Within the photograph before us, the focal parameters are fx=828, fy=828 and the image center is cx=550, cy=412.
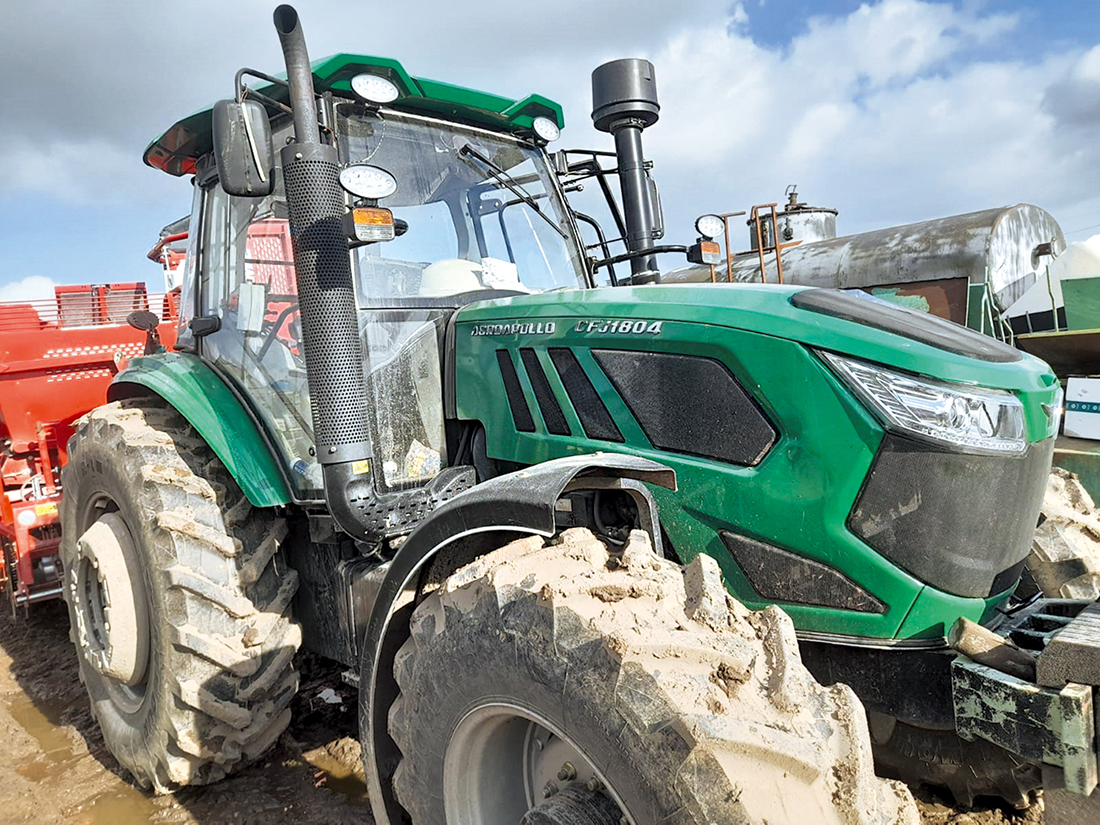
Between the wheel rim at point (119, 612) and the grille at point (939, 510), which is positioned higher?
the grille at point (939, 510)

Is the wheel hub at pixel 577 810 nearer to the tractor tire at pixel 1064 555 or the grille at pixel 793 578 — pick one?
the grille at pixel 793 578

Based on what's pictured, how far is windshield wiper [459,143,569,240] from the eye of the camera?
3.24 meters

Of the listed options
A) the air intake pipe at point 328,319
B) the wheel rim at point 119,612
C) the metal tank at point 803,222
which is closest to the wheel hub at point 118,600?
the wheel rim at point 119,612

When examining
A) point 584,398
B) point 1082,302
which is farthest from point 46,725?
point 1082,302

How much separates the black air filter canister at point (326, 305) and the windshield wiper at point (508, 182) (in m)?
0.80

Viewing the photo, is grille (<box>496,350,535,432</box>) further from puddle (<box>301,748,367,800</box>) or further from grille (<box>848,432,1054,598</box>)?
puddle (<box>301,748,367,800</box>)

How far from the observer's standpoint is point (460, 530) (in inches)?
82.5

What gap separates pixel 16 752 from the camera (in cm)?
375

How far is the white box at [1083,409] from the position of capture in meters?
5.34

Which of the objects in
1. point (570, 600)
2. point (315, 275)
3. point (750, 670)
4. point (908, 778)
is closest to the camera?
point (750, 670)

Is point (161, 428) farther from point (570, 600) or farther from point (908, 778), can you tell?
point (908, 778)

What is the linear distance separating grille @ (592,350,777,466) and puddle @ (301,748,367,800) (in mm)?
1958

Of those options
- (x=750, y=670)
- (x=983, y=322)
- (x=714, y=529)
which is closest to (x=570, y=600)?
(x=750, y=670)

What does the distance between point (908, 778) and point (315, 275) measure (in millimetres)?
2278
